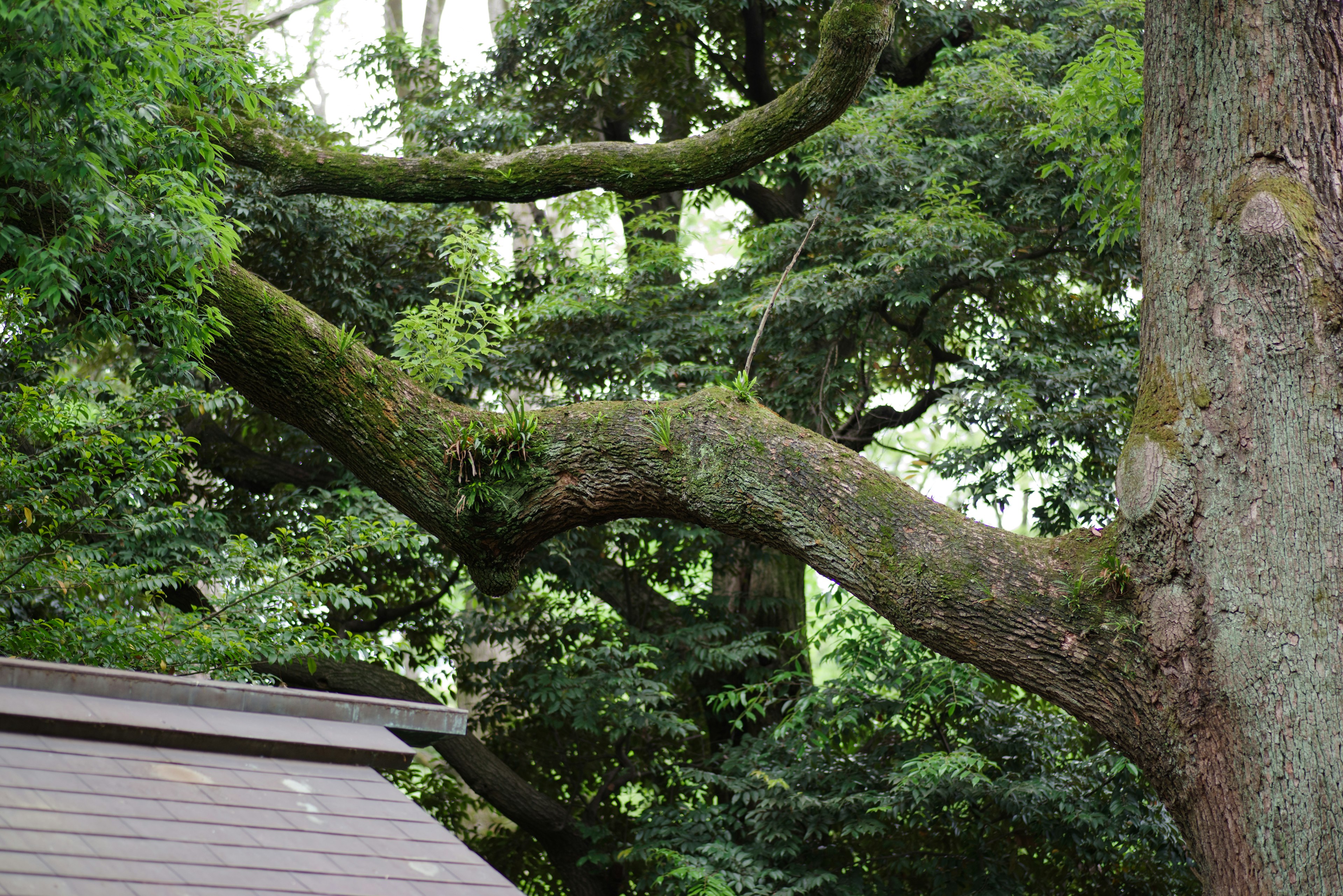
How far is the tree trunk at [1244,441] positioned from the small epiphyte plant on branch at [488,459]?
7.62ft

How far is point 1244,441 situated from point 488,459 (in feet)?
9.23

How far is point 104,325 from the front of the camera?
450 centimetres

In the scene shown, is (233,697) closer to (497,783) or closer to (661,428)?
(661,428)

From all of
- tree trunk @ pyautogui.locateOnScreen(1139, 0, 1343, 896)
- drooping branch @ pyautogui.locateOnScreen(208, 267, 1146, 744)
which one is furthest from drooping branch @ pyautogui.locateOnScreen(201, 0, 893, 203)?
tree trunk @ pyautogui.locateOnScreen(1139, 0, 1343, 896)

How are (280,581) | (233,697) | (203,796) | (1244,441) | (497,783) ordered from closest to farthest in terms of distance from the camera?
(203,796)
(1244,441)
(233,697)
(280,581)
(497,783)

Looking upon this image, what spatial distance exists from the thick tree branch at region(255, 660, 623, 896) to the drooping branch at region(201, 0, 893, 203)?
4548mm

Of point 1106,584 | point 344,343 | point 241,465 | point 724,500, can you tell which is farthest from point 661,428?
point 241,465

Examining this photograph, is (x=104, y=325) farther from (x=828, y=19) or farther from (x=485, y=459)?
(x=828, y=19)

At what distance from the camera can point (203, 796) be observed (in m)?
3.54

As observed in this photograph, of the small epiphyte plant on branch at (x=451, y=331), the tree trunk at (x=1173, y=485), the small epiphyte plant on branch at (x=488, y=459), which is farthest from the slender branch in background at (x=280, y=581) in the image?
the small epiphyte plant on branch at (x=488, y=459)

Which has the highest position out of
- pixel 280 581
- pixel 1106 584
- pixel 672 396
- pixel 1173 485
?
pixel 672 396

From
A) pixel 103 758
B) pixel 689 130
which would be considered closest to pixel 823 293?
pixel 689 130

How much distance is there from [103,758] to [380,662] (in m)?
6.95

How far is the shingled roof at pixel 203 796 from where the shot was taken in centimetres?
304
